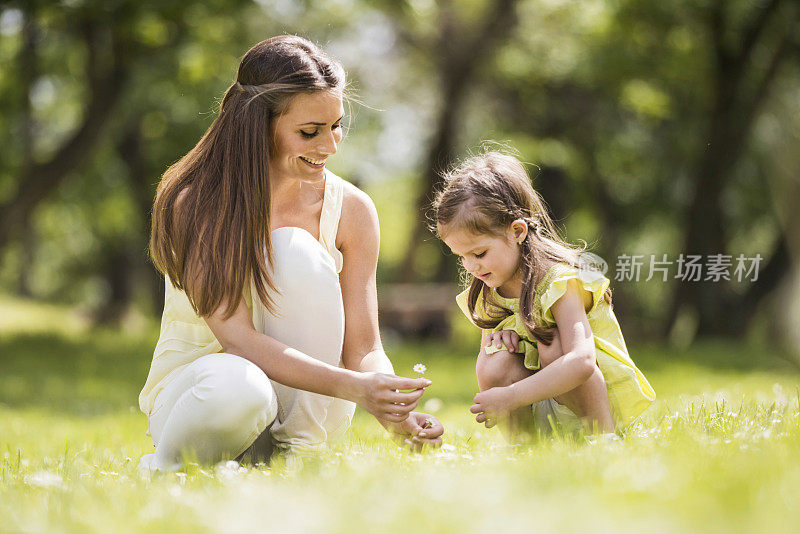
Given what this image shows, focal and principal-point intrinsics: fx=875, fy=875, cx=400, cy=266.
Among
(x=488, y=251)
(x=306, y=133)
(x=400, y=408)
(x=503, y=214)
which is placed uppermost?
(x=306, y=133)

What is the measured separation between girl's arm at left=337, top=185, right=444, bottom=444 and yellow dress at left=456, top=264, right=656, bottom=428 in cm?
46

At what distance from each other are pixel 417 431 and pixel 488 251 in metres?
0.70

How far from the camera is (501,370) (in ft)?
10.4

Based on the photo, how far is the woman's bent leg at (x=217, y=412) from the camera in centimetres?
276

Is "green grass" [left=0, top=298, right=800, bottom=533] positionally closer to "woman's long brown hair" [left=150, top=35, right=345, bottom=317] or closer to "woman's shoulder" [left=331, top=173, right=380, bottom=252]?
"woman's long brown hair" [left=150, top=35, right=345, bottom=317]

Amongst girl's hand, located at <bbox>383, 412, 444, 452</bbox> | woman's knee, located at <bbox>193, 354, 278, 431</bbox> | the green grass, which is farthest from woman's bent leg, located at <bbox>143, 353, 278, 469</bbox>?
girl's hand, located at <bbox>383, 412, 444, 452</bbox>

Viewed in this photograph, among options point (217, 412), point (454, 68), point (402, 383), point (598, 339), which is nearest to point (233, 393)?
point (217, 412)

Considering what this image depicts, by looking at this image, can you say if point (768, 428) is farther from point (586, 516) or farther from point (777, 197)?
point (777, 197)

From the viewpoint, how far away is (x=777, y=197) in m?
14.4

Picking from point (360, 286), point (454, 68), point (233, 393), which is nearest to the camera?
point (233, 393)

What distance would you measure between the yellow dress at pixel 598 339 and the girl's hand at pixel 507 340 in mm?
20

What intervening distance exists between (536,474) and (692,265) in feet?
39.9

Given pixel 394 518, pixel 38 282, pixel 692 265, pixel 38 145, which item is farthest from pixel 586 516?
pixel 38 282

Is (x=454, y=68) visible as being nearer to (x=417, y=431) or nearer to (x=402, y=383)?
(x=417, y=431)
